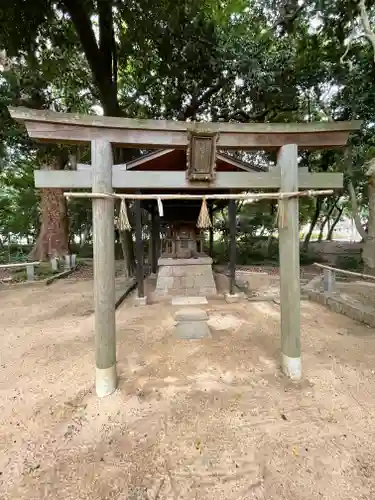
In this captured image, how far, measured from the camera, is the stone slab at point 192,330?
15.0 ft

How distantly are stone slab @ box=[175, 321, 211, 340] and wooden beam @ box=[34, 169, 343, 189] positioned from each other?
8.67ft

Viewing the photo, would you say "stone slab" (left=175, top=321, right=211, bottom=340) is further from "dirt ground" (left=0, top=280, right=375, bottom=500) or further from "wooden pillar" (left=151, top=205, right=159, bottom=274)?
"wooden pillar" (left=151, top=205, right=159, bottom=274)

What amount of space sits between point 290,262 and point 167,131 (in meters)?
2.05

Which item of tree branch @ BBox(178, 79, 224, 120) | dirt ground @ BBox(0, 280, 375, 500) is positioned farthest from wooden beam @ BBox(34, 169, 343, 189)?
tree branch @ BBox(178, 79, 224, 120)

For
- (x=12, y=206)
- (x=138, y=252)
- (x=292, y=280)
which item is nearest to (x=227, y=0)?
(x=138, y=252)

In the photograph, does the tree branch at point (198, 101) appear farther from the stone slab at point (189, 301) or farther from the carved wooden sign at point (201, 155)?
the carved wooden sign at point (201, 155)

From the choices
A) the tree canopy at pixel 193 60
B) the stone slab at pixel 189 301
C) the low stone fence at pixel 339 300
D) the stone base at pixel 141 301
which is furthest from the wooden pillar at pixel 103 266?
the tree canopy at pixel 193 60

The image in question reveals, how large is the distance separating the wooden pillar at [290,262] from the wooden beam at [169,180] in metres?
0.13

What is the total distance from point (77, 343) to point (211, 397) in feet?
8.44

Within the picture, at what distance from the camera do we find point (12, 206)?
49.8 feet

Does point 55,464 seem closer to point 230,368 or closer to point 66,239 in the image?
point 230,368

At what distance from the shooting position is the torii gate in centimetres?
279

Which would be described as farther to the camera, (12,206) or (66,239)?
(12,206)

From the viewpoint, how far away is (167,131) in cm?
294
